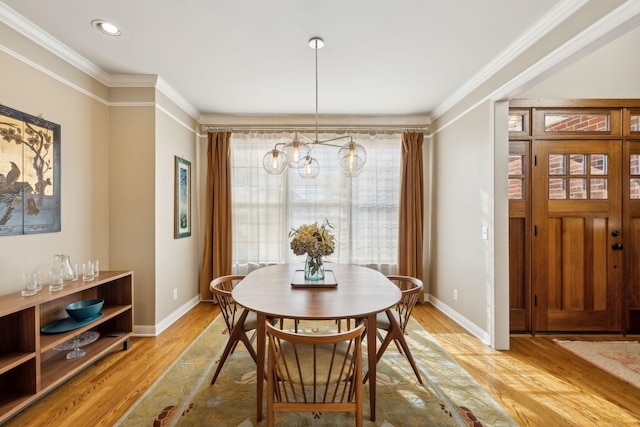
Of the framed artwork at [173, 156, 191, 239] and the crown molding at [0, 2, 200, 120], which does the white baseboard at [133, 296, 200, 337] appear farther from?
the crown molding at [0, 2, 200, 120]

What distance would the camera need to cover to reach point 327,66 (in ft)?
9.40

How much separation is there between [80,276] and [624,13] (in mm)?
4228

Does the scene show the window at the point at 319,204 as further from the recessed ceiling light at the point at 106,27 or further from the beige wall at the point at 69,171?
the recessed ceiling light at the point at 106,27

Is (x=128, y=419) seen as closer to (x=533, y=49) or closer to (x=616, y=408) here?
(x=616, y=408)

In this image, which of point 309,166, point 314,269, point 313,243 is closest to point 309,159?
point 309,166

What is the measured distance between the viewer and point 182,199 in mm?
3742

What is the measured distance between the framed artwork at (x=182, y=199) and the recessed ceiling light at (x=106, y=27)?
149 cm

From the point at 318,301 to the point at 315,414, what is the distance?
72cm

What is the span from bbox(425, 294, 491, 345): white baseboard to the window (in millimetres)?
736

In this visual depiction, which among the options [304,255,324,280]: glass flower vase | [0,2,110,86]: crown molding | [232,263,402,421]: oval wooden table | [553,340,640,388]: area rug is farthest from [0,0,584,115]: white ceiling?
[553,340,640,388]: area rug

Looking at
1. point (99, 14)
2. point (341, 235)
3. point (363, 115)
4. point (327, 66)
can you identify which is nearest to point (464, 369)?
point (341, 235)

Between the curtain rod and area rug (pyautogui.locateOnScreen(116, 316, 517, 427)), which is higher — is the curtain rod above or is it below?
above

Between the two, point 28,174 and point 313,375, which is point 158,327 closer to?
point 28,174

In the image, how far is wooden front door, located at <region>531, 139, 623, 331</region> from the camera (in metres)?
3.05
